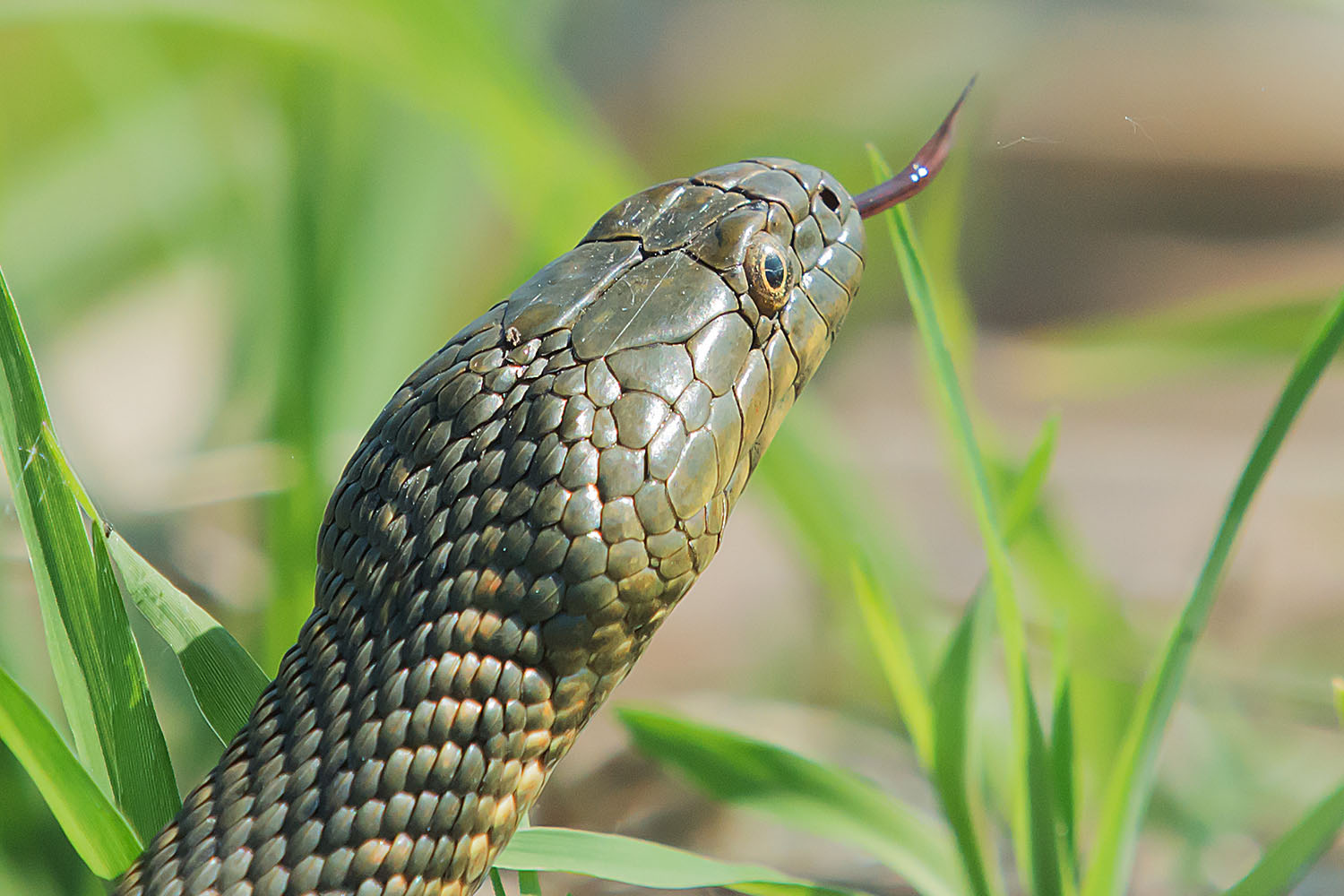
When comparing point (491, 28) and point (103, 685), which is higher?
point (491, 28)

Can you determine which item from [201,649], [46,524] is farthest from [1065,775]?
[46,524]

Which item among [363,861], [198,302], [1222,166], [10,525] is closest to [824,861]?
[363,861]

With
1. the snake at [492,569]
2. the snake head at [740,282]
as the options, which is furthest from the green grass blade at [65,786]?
the snake head at [740,282]

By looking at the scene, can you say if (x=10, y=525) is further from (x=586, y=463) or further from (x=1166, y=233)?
(x=1166, y=233)

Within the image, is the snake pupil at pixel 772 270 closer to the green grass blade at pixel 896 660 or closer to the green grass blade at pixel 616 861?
the green grass blade at pixel 896 660

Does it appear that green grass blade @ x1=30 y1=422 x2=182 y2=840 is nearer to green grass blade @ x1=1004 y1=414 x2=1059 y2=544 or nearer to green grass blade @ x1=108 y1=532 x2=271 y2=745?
green grass blade @ x1=108 y1=532 x2=271 y2=745

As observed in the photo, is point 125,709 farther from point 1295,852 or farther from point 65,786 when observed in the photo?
point 1295,852

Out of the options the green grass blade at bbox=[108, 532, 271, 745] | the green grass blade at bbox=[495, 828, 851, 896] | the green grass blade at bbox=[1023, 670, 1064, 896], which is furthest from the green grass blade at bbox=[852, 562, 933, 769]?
the green grass blade at bbox=[108, 532, 271, 745]
